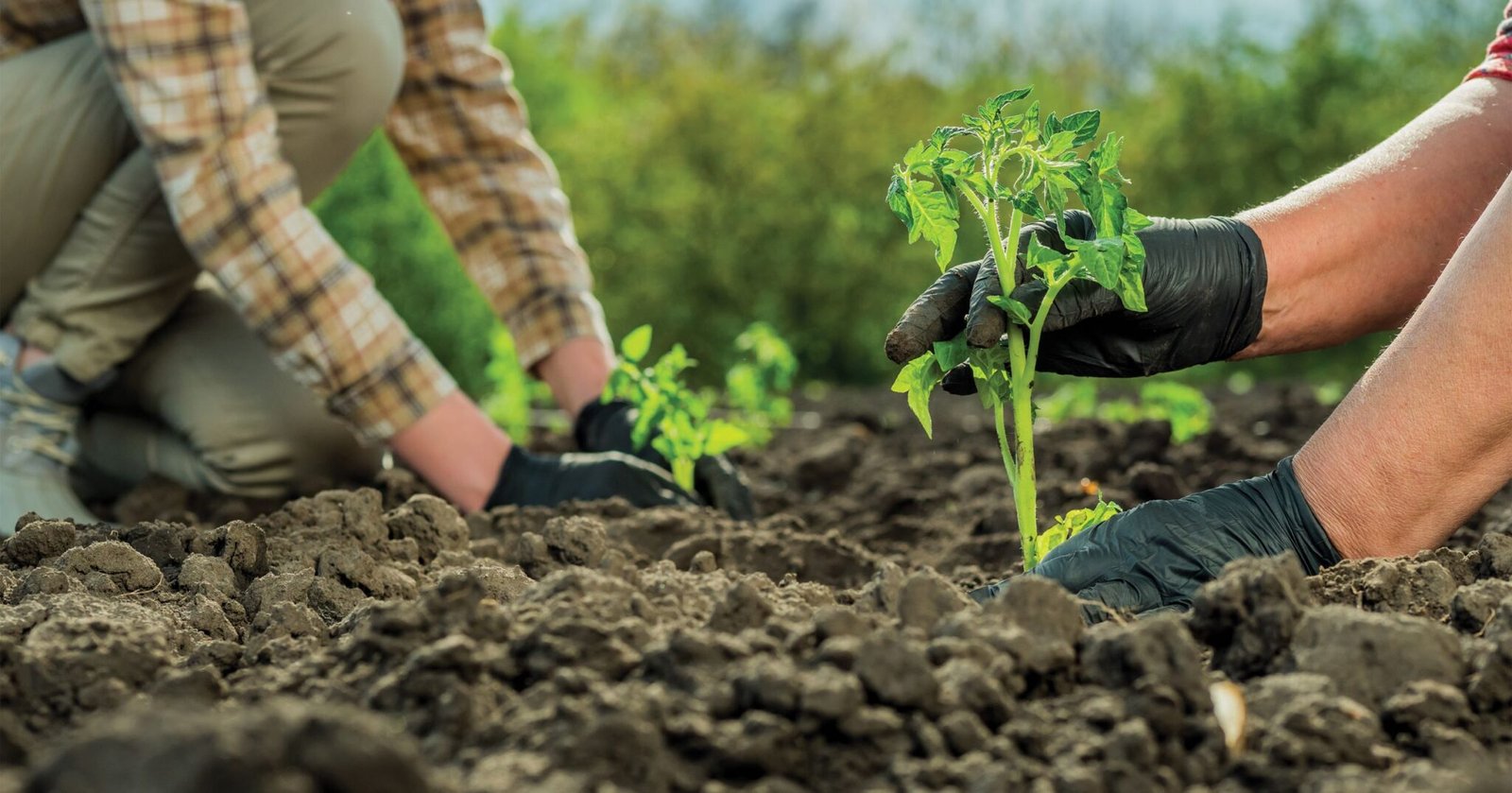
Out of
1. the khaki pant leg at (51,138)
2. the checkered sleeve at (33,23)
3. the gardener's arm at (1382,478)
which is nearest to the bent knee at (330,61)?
→ the khaki pant leg at (51,138)

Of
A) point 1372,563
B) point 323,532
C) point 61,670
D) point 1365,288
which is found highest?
point 1365,288

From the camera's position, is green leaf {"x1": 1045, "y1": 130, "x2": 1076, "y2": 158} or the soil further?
green leaf {"x1": 1045, "y1": 130, "x2": 1076, "y2": 158}

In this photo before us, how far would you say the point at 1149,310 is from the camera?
7.07 feet

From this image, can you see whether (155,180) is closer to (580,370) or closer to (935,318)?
(580,370)

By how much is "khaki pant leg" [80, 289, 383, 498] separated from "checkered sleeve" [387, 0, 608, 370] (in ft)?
1.79

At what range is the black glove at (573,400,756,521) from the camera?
320 cm

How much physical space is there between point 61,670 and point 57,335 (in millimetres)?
2122

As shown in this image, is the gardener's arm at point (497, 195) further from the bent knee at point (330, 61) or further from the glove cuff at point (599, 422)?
the bent knee at point (330, 61)

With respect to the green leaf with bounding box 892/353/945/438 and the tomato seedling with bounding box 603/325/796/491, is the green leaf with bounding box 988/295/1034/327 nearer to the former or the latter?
the green leaf with bounding box 892/353/945/438

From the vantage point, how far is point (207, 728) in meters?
0.97

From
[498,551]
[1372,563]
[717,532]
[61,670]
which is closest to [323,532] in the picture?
[498,551]

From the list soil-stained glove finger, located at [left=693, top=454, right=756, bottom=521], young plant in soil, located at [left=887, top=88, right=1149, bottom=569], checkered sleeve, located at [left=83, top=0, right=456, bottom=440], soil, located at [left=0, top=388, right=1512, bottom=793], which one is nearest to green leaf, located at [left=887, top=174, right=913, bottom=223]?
young plant in soil, located at [left=887, top=88, right=1149, bottom=569]

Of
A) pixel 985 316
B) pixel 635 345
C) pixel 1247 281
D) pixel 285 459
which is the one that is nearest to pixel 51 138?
pixel 285 459

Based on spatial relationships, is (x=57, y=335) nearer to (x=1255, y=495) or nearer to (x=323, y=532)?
(x=323, y=532)
